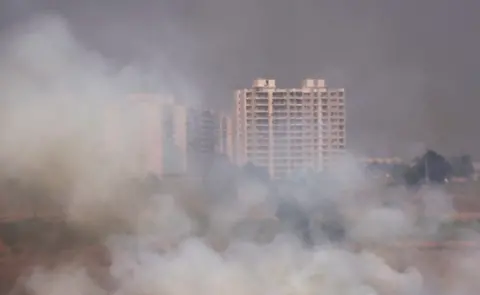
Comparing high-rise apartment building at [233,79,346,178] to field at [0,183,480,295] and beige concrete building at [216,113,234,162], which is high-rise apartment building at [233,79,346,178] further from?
field at [0,183,480,295]

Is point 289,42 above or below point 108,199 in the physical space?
above

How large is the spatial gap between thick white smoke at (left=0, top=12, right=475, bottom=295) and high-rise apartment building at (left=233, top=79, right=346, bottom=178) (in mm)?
86

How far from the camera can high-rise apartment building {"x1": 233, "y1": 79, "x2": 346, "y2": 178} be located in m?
2.14

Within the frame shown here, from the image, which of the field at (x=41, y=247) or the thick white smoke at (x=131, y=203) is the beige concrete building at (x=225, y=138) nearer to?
the thick white smoke at (x=131, y=203)

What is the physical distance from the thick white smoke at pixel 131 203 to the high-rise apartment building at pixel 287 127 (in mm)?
86

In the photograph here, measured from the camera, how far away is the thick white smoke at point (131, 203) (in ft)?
6.89

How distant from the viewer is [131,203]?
6.93ft

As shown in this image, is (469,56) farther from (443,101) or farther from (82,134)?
(82,134)

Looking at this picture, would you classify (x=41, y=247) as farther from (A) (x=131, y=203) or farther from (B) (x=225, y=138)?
(B) (x=225, y=138)

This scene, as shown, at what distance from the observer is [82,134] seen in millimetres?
2135

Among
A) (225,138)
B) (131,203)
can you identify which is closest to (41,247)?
(131,203)

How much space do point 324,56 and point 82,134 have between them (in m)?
0.86

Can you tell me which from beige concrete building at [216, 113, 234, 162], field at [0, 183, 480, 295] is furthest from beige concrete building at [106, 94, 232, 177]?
field at [0, 183, 480, 295]

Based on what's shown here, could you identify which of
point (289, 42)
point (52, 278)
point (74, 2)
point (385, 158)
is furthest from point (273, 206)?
point (74, 2)
